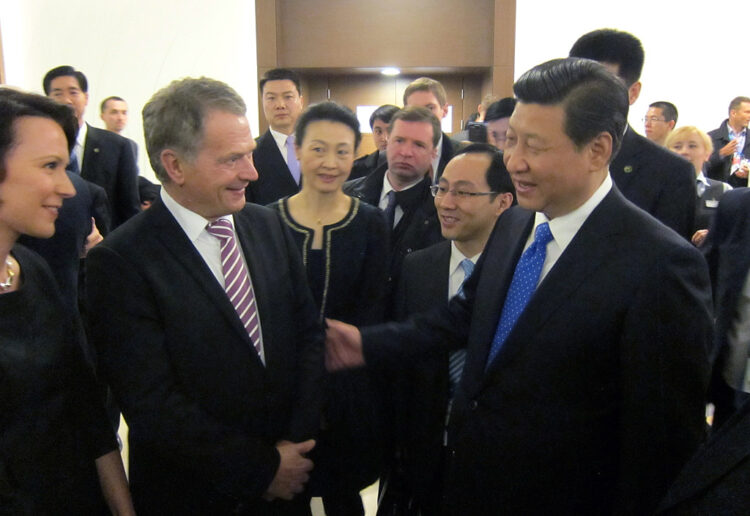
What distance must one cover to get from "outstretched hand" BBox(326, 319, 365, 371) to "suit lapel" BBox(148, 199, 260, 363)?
14.1 inches

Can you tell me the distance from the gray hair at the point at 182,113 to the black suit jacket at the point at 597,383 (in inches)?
34.9

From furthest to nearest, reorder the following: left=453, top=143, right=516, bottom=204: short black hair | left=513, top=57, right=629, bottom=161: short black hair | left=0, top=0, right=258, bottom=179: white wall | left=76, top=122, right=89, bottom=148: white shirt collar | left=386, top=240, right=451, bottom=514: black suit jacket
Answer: left=0, top=0, right=258, bottom=179: white wall, left=76, top=122, right=89, bottom=148: white shirt collar, left=453, top=143, right=516, bottom=204: short black hair, left=386, top=240, right=451, bottom=514: black suit jacket, left=513, top=57, right=629, bottom=161: short black hair

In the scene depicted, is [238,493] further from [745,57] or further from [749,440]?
[745,57]

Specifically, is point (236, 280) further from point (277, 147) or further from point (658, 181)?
point (277, 147)

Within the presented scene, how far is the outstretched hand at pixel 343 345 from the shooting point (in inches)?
72.4

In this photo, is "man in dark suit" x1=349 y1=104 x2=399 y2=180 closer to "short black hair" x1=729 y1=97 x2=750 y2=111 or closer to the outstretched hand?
the outstretched hand

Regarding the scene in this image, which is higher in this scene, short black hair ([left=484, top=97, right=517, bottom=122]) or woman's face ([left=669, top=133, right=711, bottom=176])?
short black hair ([left=484, top=97, right=517, bottom=122])

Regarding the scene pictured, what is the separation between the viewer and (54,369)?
1405 mm

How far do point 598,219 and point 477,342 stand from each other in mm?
449

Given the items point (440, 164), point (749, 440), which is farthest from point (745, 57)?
point (749, 440)

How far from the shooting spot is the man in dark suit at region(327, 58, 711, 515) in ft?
4.29

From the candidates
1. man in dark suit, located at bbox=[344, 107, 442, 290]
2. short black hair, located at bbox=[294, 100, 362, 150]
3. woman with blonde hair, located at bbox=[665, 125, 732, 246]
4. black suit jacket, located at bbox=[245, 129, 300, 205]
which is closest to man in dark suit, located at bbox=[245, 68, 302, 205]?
black suit jacket, located at bbox=[245, 129, 300, 205]

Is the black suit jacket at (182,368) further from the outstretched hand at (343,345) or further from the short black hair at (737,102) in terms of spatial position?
the short black hair at (737,102)

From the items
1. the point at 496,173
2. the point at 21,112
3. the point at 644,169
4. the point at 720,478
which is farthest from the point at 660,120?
the point at 21,112
